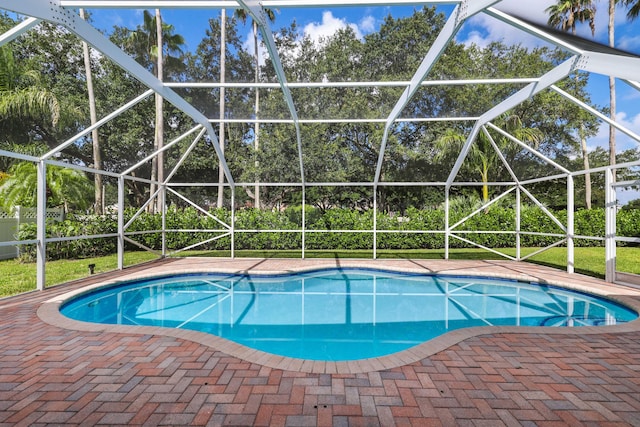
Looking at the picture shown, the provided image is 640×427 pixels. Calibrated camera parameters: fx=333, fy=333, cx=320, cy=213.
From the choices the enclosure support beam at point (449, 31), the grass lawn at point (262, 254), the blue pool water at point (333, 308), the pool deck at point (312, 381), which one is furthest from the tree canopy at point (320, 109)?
the pool deck at point (312, 381)

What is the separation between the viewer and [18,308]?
197 inches

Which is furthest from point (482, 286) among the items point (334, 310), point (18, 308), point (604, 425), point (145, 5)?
point (18, 308)

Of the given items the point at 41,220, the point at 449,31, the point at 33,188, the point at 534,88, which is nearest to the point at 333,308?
the point at 449,31

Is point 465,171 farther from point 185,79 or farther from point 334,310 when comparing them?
point 185,79

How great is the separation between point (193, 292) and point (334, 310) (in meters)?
3.35

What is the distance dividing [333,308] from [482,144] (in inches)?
469

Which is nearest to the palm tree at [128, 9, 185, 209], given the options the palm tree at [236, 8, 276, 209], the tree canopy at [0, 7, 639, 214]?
the tree canopy at [0, 7, 639, 214]

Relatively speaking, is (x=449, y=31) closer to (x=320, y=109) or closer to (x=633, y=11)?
(x=633, y=11)

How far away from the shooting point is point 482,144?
48.8ft

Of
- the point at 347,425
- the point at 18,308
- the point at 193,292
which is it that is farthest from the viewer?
the point at 193,292

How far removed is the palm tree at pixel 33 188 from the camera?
1144 cm

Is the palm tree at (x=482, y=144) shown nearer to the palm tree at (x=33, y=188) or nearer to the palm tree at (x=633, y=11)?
the palm tree at (x=633, y=11)

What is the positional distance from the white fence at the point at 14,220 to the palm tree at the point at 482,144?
1464 cm

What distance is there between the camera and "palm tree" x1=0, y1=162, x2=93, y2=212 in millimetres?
11438
